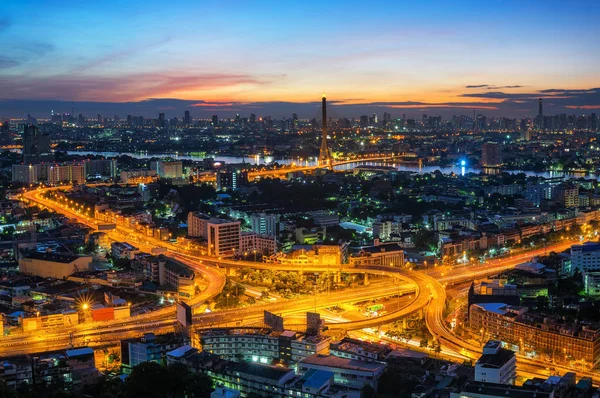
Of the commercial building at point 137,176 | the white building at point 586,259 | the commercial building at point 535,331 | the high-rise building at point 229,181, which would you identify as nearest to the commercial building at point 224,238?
the commercial building at point 535,331

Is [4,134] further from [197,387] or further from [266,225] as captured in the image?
[197,387]

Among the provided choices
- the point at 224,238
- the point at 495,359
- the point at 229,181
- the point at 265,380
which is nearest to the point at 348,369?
the point at 265,380

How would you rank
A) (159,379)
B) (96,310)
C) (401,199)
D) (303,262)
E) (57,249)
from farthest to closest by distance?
(401,199), (57,249), (303,262), (96,310), (159,379)

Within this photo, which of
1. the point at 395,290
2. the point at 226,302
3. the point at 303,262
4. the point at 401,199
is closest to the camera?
the point at 226,302

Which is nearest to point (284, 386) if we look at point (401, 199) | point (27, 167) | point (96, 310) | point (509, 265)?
point (96, 310)

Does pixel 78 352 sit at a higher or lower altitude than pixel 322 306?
higher

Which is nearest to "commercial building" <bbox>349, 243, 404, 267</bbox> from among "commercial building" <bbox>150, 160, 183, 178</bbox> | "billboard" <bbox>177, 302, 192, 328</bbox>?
"billboard" <bbox>177, 302, 192, 328</bbox>

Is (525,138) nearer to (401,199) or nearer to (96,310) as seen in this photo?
(401,199)
